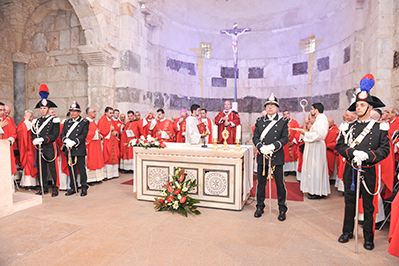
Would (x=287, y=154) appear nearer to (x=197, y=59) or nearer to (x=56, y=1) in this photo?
(x=197, y=59)

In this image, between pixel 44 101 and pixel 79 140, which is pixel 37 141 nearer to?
pixel 79 140

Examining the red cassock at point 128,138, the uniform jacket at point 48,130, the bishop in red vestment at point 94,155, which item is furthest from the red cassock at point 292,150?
the uniform jacket at point 48,130

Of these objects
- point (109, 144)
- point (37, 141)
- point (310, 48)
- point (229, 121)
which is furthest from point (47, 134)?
point (310, 48)

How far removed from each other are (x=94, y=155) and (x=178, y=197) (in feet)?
10.7

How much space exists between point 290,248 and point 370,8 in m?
7.79

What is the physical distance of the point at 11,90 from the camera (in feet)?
30.1

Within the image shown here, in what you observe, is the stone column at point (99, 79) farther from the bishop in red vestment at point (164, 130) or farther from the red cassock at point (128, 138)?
the bishop in red vestment at point (164, 130)

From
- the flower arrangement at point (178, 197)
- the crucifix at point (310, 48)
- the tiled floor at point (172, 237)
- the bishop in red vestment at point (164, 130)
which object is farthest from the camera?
the crucifix at point (310, 48)

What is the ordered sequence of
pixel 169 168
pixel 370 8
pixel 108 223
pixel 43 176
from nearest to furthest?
pixel 108 223 → pixel 169 168 → pixel 43 176 → pixel 370 8

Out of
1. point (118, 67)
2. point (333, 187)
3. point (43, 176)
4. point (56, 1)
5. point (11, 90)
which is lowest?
point (333, 187)

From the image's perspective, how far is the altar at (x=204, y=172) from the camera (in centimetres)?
459

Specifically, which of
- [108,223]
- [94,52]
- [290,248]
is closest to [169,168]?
[108,223]

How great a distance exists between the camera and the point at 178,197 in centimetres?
441

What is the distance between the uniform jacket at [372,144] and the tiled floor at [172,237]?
1179 mm
